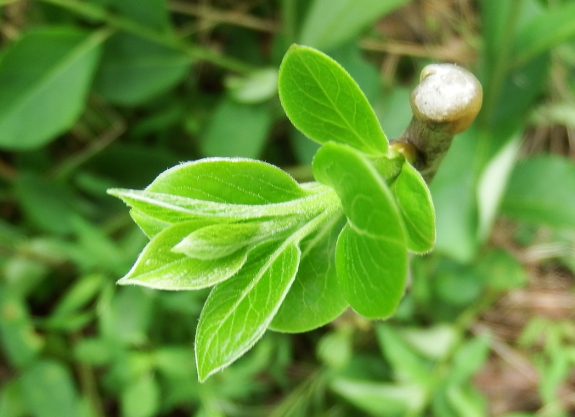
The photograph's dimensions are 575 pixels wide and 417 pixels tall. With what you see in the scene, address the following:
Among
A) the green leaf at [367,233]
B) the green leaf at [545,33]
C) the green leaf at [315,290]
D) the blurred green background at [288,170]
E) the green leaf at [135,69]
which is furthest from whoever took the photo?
the green leaf at [135,69]

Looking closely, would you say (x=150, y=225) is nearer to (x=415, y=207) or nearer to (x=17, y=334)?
(x=415, y=207)

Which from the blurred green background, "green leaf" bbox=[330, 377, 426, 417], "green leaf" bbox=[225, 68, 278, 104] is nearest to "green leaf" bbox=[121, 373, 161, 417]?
the blurred green background

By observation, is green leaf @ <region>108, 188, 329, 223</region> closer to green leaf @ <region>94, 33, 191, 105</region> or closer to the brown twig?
the brown twig

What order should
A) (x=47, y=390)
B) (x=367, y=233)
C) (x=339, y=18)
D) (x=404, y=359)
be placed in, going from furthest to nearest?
(x=47, y=390), (x=404, y=359), (x=339, y=18), (x=367, y=233)

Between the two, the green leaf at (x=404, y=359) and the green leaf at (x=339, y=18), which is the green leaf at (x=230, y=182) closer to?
the green leaf at (x=339, y=18)

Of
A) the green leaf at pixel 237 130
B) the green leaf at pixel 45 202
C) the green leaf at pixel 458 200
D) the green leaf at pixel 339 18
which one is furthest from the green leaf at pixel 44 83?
the green leaf at pixel 458 200

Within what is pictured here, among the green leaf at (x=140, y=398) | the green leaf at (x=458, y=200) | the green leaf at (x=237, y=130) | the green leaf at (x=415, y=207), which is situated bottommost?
the green leaf at (x=140, y=398)

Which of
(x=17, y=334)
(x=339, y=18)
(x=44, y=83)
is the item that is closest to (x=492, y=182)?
(x=339, y=18)
